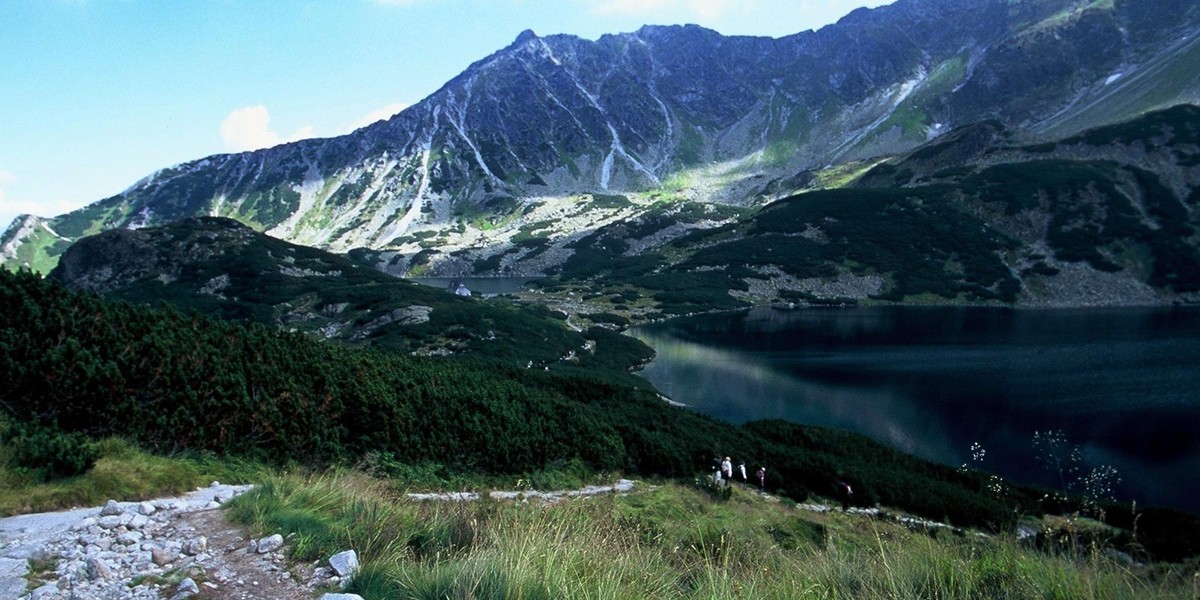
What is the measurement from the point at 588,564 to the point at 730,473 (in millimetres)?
16718

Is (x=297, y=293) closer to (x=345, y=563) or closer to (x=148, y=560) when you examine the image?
(x=148, y=560)

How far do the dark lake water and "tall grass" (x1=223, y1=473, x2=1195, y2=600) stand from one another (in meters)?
32.5

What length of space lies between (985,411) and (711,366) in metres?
24.3

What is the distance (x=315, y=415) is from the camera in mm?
13961

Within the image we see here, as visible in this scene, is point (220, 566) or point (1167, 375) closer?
point (220, 566)

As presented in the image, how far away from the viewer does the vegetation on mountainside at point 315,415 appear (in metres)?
10.3

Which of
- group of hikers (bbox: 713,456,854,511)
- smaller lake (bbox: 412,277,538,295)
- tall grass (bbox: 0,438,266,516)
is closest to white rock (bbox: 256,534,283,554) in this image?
tall grass (bbox: 0,438,266,516)

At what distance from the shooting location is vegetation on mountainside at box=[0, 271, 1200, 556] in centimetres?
1029

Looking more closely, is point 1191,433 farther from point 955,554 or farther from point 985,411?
point 955,554

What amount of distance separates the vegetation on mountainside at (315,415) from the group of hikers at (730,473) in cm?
63

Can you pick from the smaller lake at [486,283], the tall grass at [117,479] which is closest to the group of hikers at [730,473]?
the tall grass at [117,479]

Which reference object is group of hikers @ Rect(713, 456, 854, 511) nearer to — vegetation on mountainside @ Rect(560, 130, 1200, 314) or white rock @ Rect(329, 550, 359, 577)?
white rock @ Rect(329, 550, 359, 577)

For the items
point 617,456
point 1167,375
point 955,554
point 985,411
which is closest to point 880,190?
point 1167,375

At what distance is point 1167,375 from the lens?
49.6 meters
